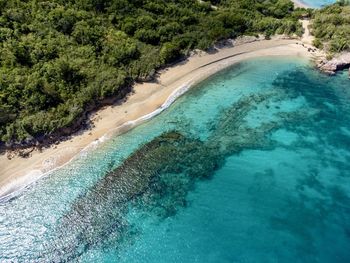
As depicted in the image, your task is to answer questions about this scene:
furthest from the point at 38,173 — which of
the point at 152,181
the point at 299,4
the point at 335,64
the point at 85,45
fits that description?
the point at 299,4

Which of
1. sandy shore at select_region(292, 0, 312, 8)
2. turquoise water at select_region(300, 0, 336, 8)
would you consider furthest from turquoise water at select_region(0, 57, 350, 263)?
turquoise water at select_region(300, 0, 336, 8)

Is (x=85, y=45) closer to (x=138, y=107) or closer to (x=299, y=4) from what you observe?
(x=138, y=107)

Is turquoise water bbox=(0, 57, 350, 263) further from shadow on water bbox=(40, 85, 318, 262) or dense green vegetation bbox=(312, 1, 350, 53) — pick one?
dense green vegetation bbox=(312, 1, 350, 53)

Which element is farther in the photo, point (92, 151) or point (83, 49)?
point (83, 49)

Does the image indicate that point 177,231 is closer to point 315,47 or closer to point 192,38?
point 192,38

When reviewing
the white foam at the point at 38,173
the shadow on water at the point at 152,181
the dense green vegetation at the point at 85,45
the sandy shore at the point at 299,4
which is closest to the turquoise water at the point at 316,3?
the sandy shore at the point at 299,4

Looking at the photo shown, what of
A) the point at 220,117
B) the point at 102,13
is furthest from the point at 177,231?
the point at 102,13

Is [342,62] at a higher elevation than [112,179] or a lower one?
higher
